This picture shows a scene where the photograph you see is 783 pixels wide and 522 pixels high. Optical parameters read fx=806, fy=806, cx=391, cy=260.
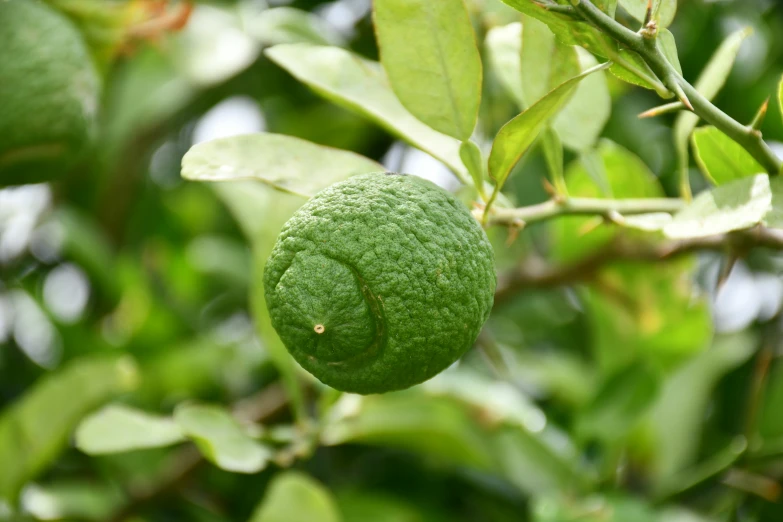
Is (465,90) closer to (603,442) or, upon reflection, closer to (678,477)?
(603,442)

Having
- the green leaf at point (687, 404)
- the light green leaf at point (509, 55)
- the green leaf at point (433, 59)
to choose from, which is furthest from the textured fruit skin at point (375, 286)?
the green leaf at point (687, 404)

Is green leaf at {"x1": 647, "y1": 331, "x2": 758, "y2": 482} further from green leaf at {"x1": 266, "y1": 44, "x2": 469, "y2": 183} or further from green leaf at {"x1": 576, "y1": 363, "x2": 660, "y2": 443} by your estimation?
green leaf at {"x1": 266, "y1": 44, "x2": 469, "y2": 183}

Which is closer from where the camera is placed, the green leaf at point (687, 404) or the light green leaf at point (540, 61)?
the light green leaf at point (540, 61)

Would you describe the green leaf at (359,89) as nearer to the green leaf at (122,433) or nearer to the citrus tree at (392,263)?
the citrus tree at (392,263)

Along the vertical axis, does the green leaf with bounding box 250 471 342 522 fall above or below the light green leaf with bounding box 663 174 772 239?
below

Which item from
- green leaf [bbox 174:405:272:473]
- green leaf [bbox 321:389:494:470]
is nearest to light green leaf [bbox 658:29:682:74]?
green leaf [bbox 174:405:272:473]

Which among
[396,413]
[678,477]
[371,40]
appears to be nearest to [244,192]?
[396,413]
